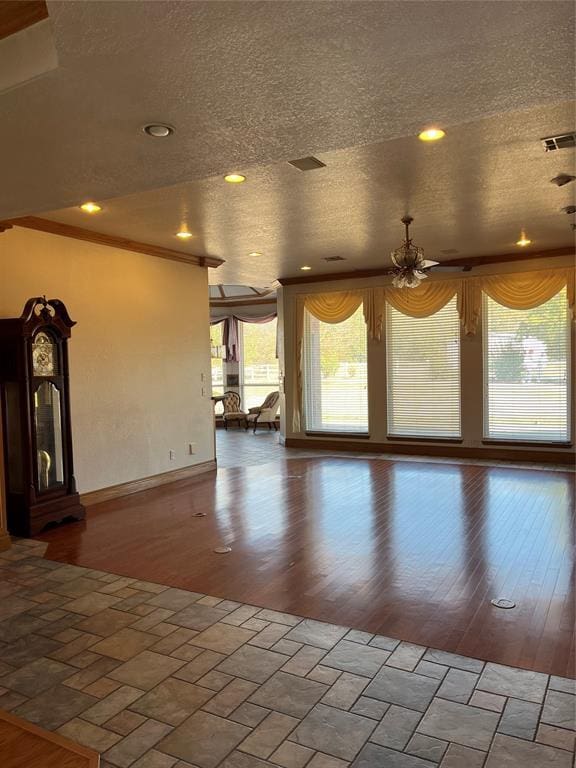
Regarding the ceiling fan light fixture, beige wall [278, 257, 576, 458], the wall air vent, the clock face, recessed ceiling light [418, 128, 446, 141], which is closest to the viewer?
recessed ceiling light [418, 128, 446, 141]

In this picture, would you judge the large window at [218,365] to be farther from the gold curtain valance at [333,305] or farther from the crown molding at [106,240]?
the crown molding at [106,240]

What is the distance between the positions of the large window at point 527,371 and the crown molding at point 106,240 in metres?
4.17

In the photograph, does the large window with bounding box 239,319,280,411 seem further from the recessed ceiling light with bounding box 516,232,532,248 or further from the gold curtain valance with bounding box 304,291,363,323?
the recessed ceiling light with bounding box 516,232,532,248

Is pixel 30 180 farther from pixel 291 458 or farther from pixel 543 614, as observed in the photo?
pixel 291 458

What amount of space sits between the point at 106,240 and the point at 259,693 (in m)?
5.09

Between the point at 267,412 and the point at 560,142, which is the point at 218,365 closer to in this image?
the point at 267,412

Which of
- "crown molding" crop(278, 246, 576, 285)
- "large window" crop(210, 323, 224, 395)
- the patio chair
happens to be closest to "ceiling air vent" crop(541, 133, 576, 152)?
"crown molding" crop(278, 246, 576, 285)

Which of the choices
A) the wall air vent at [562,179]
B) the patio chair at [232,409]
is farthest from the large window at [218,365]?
the wall air vent at [562,179]

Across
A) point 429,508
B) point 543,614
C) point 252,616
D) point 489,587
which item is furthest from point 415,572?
point 429,508

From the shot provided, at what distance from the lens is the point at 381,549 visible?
4.41 metres

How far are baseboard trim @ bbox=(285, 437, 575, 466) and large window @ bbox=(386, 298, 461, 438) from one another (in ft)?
0.69

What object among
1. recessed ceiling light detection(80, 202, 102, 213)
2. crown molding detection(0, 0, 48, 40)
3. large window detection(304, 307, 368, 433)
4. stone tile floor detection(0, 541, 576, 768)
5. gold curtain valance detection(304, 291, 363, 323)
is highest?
Answer: recessed ceiling light detection(80, 202, 102, 213)

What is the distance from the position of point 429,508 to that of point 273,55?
A: 15.2ft

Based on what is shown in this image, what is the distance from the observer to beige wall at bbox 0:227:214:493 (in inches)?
220
